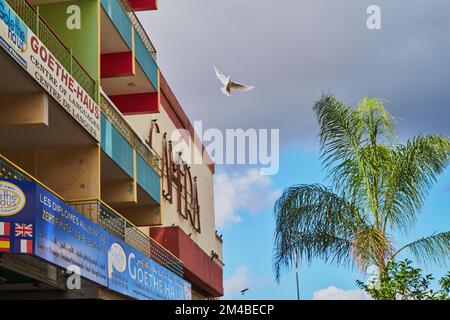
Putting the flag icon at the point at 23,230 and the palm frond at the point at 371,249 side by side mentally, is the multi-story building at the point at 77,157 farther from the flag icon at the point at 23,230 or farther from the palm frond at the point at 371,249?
the palm frond at the point at 371,249

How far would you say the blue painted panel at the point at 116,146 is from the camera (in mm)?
20875

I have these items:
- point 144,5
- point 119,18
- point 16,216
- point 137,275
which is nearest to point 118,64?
point 119,18

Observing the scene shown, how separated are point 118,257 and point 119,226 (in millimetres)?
1378

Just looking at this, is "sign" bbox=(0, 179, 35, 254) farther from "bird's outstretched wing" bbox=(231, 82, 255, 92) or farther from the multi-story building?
"bird's outstretched wing" bbox=(231, 82, 255, 92)

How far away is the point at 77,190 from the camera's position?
20062mm

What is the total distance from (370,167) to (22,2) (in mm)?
9136

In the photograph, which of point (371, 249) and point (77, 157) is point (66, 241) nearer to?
point (77, 157)

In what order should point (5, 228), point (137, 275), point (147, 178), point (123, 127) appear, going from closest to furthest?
point (5, 228), point (137, 275), point (123, 127), point (147, 178)

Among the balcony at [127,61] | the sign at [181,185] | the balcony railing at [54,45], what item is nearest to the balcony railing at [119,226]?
the balcony railing at [54,45]

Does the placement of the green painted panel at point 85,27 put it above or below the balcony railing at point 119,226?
above

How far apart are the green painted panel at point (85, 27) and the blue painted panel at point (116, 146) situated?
1367 mm

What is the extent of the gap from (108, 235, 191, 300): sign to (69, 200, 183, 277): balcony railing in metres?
0.39

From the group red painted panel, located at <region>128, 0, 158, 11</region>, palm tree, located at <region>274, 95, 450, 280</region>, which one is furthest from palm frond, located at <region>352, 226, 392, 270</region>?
red painted panel, located at <region>128, 0, 158, 11</region>

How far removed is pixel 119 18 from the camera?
22859 mm
